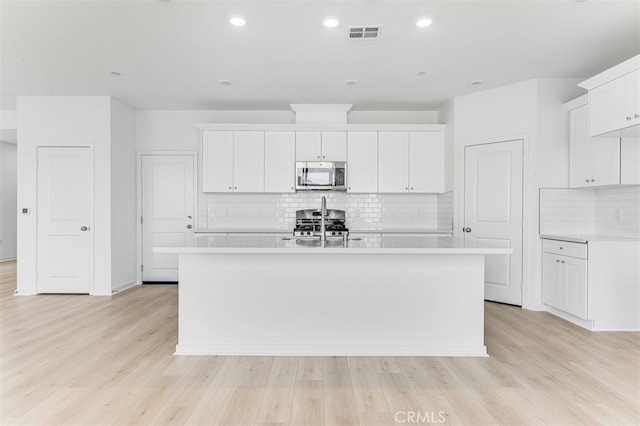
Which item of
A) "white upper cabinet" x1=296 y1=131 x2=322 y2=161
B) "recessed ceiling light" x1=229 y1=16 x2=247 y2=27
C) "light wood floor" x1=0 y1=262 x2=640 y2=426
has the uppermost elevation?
"recessed ceiling light" x1=229 y1=16 x2=247 y2=27

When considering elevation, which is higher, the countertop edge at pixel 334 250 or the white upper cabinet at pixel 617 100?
the white upper cabinet at pixel 617 100

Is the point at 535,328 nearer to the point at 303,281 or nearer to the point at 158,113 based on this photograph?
the point at 303,281

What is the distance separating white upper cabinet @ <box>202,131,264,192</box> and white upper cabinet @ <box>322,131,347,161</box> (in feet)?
2.99

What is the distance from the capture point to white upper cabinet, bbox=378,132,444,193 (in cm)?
526

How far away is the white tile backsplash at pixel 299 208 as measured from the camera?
5.58 m

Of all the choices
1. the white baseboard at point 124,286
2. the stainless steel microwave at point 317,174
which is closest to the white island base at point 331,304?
the stainless steel microwave at point 317,174

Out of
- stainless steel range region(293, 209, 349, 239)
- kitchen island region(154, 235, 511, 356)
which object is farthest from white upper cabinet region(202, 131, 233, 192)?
kitchen island region(154, 235, 511, 356)

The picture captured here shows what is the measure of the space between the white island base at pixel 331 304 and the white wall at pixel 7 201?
7.36 m

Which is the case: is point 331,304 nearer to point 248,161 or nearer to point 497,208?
point 497,208

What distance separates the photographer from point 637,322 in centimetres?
347

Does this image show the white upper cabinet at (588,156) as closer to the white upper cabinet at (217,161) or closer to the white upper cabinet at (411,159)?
the white upper cabinet at (411,159)

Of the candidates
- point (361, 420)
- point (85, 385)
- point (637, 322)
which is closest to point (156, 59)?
point (85, 385)

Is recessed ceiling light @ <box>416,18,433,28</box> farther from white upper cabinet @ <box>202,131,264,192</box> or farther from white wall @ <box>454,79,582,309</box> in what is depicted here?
white upper cabinet @ <box>202,131,264,192</box>

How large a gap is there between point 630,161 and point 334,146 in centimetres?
334
